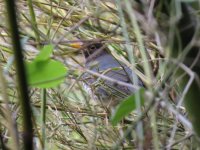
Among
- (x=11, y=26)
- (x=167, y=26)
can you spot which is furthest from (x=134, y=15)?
(x=11, y=26)

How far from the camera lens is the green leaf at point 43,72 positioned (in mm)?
494

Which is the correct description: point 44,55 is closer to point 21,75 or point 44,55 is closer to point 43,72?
point 43,72

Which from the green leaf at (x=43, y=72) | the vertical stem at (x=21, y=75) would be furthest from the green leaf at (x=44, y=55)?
the vertical stem at (x=21, y=75)

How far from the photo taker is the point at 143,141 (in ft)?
1.75

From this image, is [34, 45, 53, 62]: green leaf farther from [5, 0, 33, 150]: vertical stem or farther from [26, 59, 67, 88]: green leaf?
[5, 0, 33, 150]: vertical stem

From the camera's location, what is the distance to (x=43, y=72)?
0.50 meters

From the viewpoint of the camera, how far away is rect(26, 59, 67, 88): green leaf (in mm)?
494

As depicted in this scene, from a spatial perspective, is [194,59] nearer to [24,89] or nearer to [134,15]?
[134,15]

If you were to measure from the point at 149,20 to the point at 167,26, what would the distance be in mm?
44

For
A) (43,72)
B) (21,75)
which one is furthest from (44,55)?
(21,75)

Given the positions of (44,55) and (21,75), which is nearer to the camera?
(21,75)

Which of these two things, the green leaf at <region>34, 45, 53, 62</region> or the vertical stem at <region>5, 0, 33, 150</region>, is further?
the green leaf at <region>34, 45, 53, 62</region>

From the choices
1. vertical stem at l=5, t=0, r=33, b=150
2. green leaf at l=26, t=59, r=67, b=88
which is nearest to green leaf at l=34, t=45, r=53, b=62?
green leaf at l=26, t=59, r=67, b=88

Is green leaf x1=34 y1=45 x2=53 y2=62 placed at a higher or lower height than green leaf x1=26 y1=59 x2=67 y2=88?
higher
